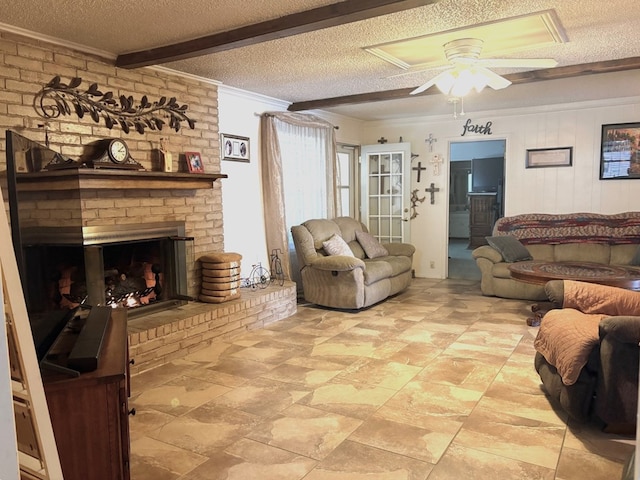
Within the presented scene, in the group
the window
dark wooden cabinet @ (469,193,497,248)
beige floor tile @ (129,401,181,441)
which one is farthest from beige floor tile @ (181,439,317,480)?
dark wooden cabinet @ (469,193,497,248)

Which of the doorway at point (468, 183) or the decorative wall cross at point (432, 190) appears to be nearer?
the decorative wall cross at point (432, 190)

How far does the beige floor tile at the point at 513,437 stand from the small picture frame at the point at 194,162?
9.44 feet

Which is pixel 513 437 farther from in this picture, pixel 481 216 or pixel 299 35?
pixel 481 216

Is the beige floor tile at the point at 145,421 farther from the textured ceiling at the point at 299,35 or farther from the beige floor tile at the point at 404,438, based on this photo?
the textured ceiling at the point at 299,35

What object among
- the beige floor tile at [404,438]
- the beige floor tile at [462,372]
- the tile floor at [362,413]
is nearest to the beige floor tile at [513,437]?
the tile floor at [362,413]

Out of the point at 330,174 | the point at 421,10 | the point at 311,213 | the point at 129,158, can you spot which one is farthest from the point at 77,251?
the point at 330,174

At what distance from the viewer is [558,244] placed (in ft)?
18.8

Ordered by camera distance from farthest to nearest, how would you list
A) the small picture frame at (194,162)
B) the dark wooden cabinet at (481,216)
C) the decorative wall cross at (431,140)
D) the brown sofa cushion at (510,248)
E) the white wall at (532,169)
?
the dark wooden cabinet at (481,216), the decorative wall cross at (431,140), the white wall at (532,169), the brown sofa cushion at (510,248), the small picture frame at (194,162)

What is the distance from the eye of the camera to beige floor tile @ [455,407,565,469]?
7.29 ft

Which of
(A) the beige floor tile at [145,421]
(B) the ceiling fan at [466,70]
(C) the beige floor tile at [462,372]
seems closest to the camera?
(A) the beige floor tile at [145,421]

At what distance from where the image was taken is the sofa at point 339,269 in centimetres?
487

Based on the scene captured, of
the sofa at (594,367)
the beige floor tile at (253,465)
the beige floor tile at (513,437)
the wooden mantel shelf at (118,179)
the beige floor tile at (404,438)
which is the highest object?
the wooden mantel shelf at (118,179)

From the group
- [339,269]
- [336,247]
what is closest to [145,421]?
[339,269]

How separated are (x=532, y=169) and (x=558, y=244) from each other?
106 cm
